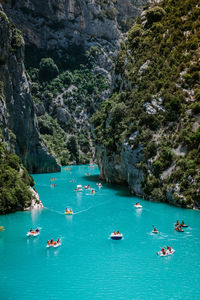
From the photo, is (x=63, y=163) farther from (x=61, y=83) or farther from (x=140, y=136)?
(x=140, y=136)

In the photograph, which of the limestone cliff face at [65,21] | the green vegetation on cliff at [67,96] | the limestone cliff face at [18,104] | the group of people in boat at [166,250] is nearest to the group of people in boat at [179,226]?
the group of people in boat at [166,250]

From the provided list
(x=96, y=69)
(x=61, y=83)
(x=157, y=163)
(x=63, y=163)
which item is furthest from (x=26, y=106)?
(x=96, y=69)

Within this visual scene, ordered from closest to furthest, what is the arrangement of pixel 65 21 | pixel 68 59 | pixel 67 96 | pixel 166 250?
pixel 166 250, pixel 67 96, pixel 65 21, pixel 68 59

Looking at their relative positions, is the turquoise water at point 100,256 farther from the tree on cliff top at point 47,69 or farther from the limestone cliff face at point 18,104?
the tree on cliff top at point 47,69

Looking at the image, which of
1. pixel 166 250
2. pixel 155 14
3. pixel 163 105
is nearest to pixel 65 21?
pixel 155 14

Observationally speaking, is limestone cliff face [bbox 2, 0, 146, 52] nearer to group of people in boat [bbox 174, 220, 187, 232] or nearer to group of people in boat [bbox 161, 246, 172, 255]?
group of people in boat [bbox 174, 220, 187, 232]

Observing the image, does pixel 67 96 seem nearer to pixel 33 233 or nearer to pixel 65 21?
pixel 65 21

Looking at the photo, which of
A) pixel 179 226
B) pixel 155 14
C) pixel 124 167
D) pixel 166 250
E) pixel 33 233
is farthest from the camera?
pixel 155 14

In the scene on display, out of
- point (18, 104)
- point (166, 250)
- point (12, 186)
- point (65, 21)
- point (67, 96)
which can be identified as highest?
point (65, 21)
